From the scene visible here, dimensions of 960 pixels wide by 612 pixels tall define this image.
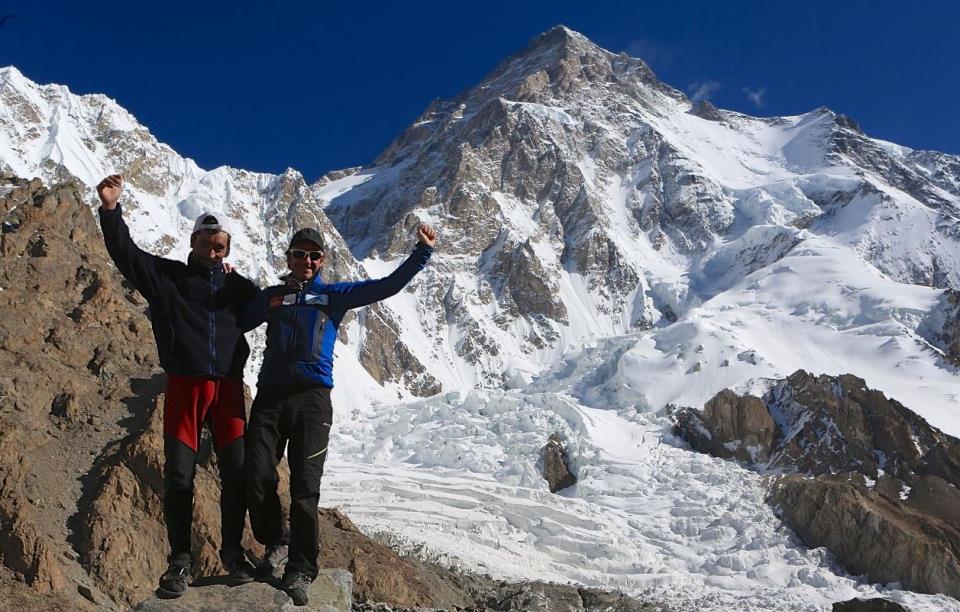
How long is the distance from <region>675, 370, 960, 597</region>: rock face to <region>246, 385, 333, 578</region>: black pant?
193ft

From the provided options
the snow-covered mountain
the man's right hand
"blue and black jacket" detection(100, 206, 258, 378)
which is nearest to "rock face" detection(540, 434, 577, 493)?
the snow-covered mountain

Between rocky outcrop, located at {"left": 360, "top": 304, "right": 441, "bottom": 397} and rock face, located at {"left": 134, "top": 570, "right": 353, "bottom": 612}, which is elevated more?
rocky outcrop, located at {"left": 360, "top": 304, "right": 441, "bottom": 397}

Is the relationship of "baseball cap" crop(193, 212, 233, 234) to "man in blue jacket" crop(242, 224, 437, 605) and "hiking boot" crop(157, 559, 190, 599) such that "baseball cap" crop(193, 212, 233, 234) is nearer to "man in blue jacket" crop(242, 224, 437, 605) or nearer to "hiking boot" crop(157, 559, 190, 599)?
"man in blue jacket" crop(242, 224, 437, 605)

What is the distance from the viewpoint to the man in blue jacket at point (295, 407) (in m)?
6.38

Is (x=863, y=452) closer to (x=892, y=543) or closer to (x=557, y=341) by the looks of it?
(x=892, y=543)

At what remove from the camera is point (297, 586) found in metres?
6.04

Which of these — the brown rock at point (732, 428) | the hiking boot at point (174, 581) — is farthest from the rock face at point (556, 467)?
the hiking boot at point (174, 581)

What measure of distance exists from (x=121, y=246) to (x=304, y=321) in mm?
1469

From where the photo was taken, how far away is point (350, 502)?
62938 millimetres

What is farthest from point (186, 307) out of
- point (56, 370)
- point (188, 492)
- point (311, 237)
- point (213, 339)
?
point (56, 370)

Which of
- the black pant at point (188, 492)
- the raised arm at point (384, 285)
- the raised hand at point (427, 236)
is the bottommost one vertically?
the black pant at point (188, 492)

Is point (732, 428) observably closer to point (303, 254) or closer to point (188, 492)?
point (303, 254)

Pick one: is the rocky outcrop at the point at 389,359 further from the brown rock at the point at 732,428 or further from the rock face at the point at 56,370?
the rock face at the point at 56,370

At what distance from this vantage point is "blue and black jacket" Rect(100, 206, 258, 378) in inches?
255
